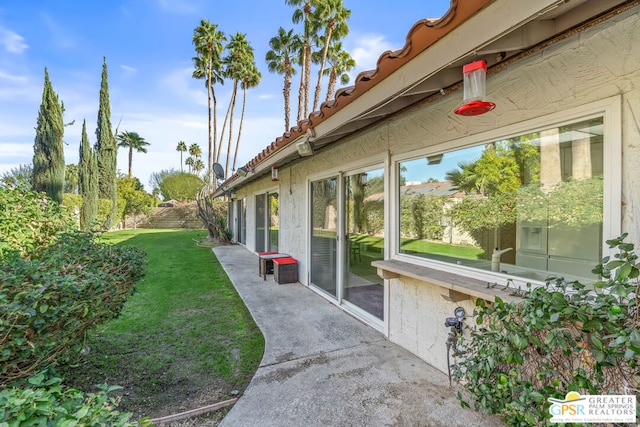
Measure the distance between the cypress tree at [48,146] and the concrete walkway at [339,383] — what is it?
19.9 meters

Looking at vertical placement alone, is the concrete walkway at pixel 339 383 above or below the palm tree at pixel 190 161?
below

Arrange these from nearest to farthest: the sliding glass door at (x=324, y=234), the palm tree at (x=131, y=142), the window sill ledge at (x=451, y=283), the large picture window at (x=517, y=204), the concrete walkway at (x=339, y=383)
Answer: the large picture window at (x=517, y=204), the window sill ledge at (x=451, y=283), the concrete walkway at (x=339, y=383), the sliding glass door at (x=324, y=234), the palm tree at (x=131, y=142)

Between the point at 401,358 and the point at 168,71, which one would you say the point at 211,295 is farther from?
the point at 168,71

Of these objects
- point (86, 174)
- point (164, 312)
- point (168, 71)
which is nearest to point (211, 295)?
point (164, 312)

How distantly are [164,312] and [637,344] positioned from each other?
18.4 feet

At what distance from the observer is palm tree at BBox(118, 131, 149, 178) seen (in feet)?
145

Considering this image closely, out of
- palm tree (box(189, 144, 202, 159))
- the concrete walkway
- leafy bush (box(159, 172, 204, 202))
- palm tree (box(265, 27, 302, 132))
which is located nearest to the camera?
the concrete walkway

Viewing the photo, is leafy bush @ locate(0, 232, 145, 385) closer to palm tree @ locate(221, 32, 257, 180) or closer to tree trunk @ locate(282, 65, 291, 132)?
tree trunk @ locate(282, 65, 291, 132)

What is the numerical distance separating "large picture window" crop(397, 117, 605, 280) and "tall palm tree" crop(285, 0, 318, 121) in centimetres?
1661

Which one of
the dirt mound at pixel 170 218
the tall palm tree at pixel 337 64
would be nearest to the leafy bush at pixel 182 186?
the dirt mound at pixel 170 218

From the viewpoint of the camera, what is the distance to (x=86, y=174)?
22891 millimetres

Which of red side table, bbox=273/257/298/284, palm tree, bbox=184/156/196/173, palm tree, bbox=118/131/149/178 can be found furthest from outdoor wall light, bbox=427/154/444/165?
palm tree, bbox=184/156/196/173

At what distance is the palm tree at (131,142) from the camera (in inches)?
1741

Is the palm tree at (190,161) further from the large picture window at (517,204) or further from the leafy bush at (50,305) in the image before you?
the large picture window at (517,204)
